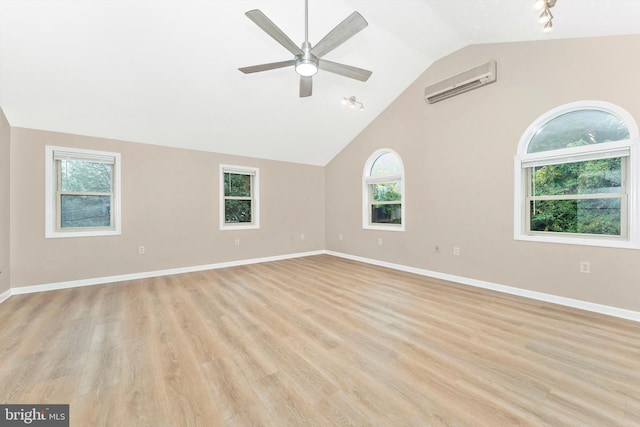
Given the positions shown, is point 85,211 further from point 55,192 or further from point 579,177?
point 579,177

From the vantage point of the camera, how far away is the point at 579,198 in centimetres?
313

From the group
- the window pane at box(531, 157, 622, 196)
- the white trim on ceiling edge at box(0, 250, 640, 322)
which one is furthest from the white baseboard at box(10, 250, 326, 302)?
the window pane at box(531, 157, 622, 196)

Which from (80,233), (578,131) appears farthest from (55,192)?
(578,131)

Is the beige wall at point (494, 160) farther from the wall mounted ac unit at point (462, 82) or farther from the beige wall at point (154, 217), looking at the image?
the beige wall at point (154, 217)

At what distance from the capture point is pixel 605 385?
5.59 feet

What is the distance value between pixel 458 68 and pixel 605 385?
411cm

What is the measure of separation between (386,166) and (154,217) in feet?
14.8

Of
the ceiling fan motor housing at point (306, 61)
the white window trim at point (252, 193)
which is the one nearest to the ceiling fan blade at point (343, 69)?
the ceiling fan motor housing at point (306, 61)

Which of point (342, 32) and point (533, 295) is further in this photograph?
point (533, 295)

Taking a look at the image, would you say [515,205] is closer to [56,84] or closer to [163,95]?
[163,95]

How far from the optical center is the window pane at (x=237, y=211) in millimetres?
5461

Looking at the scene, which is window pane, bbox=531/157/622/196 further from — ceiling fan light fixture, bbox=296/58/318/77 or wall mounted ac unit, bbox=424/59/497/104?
ceiling fan light fixture, bbox=296/58/318/77

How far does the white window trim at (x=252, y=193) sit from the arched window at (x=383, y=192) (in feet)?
7.71

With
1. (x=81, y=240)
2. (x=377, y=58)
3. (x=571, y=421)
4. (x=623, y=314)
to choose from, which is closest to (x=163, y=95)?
(x=81, y=240)
